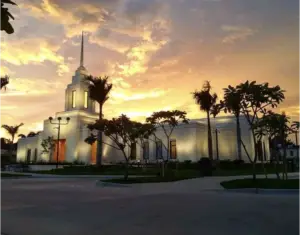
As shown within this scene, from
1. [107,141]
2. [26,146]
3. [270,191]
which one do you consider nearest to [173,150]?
[107,141]

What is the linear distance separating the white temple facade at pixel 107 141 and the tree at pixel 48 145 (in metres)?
0.74

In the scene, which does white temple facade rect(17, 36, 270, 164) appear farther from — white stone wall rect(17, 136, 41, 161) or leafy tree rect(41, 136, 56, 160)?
leafy tree rect(41, 136, 56, 160)

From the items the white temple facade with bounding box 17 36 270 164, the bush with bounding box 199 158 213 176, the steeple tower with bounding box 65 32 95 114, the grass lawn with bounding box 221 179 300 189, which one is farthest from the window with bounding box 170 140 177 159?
the grass lawn with bounding box 221 179 300 189

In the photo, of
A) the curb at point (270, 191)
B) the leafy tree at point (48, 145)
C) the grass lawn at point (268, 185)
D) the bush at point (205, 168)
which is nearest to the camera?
the curb at point (270, 191)

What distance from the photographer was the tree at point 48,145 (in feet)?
192

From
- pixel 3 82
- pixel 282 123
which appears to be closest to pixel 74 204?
pixel 282 123

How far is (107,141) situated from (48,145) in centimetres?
1099

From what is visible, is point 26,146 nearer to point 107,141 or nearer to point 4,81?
point 107,141

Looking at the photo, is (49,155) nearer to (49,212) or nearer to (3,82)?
(3,82)

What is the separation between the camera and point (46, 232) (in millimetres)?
6074

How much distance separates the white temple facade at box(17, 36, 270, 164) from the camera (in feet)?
165

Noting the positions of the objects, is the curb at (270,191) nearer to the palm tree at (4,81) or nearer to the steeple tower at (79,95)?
the palm tree at (4,81)

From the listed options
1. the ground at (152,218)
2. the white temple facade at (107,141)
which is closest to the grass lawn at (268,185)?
the ground at (152,218)

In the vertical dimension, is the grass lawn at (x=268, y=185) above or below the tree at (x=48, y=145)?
below
